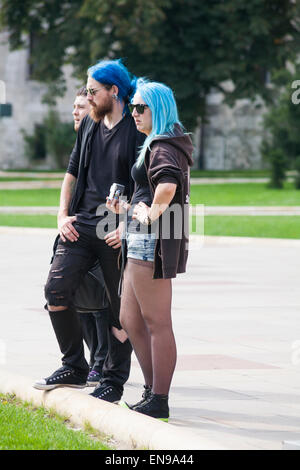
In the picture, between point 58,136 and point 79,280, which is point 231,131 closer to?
point 58,136

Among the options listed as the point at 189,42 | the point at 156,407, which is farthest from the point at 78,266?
the point at 189,42

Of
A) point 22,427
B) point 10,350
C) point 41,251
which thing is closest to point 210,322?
point 10,350

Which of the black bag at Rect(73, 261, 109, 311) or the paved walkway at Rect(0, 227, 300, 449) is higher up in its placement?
the black bag at Rect(73, 261, 109, 311)

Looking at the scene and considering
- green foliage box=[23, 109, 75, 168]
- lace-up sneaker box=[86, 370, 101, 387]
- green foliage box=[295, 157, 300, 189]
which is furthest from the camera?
green foliage box=[23, 109, 75, 168]

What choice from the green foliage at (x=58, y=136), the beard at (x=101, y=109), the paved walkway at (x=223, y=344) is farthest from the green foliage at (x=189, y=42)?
the beard at (x=101, y=109)

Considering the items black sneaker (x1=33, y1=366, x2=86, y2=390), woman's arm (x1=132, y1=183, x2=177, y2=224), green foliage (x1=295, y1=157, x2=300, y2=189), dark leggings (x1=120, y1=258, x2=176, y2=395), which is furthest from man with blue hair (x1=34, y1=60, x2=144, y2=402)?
green foliage (x1=295, y1=157, x2=300, y2=189)

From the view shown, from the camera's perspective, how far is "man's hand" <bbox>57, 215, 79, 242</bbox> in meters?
6.56

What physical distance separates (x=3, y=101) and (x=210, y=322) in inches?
1907

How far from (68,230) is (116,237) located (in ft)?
1.00

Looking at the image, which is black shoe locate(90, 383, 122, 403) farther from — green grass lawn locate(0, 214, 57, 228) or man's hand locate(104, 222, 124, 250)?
green grass lawn locate(0, 214, 57, 228)

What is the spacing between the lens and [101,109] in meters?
6.60

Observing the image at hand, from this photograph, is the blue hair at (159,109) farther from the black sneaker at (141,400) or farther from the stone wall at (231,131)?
the stone wall at (231,131)

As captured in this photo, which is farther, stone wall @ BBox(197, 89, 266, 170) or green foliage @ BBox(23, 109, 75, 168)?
stone wall @ BBox(197, 89, 266, 170)

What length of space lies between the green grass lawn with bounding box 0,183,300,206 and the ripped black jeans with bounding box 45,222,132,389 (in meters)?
23.6
